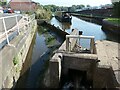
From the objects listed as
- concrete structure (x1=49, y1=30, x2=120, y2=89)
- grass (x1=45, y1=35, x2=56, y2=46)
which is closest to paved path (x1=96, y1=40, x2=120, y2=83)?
concrete structure (x1=49, y1=30, x2=120, y2=89)

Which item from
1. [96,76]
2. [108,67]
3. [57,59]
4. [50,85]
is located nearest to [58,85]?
[50,85]

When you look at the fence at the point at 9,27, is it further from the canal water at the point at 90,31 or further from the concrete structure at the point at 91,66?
the canal water at the point at 90,31

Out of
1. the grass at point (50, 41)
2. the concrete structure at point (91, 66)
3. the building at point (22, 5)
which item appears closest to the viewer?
the concrete structure at point (91, 66)

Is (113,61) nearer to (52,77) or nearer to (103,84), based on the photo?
(103,84)

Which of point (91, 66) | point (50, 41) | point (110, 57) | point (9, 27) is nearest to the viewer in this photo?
point (91, 66)

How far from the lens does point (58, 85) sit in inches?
336

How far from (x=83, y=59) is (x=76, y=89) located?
4.53 ft

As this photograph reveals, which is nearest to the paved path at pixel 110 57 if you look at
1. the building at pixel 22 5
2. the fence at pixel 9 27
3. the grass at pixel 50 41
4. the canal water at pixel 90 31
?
the fence at pixel 9 27

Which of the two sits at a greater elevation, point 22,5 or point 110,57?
point 110,57

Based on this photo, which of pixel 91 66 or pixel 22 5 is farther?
pixel 22 5

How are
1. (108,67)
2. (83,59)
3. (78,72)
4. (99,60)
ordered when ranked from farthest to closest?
(78,72)
(83,59)
(99,60)
(108,67)

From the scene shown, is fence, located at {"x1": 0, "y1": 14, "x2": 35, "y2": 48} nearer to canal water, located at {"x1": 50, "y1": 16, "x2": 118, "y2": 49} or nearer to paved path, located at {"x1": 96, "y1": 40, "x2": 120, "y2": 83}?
paved path, located at {"x1": 96, "y1": 40, "x2": 120, "y2": 83}

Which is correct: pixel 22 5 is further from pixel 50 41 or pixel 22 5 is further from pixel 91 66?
pixel 91 66

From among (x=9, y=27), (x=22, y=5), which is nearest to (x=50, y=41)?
(x=9, y=27)
